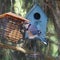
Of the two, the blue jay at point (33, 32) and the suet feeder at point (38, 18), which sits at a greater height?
the suet feeder at point (38, 18)

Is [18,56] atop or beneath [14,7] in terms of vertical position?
Answer: beneath

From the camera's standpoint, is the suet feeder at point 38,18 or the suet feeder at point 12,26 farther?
the suet feeder at point 38,18

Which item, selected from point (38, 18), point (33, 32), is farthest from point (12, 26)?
point (38, 18)

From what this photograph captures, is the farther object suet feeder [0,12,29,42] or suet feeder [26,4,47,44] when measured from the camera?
suet feeder [26,4,47,44]

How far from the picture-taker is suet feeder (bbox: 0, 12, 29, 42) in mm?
2119

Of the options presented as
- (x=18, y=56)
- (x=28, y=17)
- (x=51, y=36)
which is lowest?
(x=18, y=56)

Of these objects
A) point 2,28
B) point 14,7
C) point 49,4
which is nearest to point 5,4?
point 14,7

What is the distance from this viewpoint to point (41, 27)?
7.35 feet

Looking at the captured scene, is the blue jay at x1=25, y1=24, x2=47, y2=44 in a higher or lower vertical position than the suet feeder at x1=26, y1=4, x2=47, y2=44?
lower

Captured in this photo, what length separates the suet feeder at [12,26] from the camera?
6.95 ft

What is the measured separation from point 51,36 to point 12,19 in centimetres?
69

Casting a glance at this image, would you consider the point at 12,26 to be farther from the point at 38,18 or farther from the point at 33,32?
the point at 38,18

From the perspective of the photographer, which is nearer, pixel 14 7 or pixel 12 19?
pixel 12 19

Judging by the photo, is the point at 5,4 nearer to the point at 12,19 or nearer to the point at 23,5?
the point at 23,5
